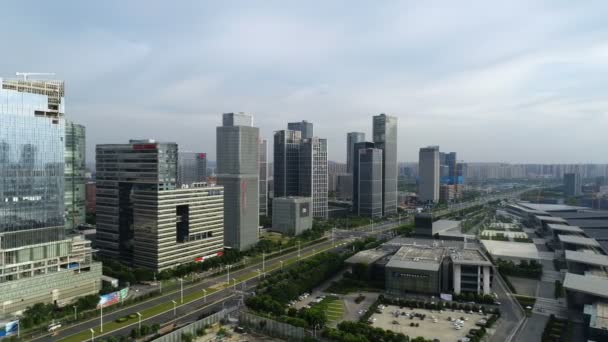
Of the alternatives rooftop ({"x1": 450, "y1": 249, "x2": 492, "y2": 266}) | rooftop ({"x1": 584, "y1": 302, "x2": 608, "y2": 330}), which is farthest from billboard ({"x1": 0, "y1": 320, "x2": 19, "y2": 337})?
rooftop ({"x1": 584, "y1": 302, "x2": 608, "y2": 330})

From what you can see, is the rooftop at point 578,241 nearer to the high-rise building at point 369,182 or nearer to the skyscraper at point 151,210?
the high-rise building at point 369,182

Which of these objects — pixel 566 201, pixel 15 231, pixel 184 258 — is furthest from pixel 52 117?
pixel 566 201

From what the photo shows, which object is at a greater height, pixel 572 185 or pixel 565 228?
pixel 572 185

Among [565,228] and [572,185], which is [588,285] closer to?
[565,228]

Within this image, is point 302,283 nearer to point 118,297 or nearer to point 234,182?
point 118,297

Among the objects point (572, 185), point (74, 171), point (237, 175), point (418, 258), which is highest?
point (74, 171)

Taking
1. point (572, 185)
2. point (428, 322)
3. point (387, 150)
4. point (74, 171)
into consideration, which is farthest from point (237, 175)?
point (572, 185)

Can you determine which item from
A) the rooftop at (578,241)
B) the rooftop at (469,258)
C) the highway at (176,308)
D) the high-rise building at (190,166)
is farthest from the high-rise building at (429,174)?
the highway at (176,308)
